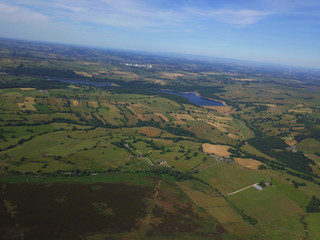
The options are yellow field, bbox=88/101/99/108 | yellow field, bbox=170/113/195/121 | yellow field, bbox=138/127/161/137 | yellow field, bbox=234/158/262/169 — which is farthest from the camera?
yellow field, bbox=88/101/99/108

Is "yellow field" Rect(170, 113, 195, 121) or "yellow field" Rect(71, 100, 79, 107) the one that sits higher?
"yellow field" Rect(71, 100, 79, 107)

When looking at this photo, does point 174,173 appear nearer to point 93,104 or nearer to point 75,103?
point 93,104

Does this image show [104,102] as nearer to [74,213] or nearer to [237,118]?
[237,118]

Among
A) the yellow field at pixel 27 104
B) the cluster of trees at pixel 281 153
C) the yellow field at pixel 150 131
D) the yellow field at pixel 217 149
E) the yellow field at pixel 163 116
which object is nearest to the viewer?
the cluster of trees at pixel 281 153

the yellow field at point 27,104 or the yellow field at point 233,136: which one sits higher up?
the yellow field at point 27,104

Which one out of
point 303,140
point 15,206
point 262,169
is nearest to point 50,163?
point 15,206

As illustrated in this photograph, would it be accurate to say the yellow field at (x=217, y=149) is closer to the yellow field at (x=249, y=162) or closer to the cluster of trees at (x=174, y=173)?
the yellow field at (x=249, y=162)

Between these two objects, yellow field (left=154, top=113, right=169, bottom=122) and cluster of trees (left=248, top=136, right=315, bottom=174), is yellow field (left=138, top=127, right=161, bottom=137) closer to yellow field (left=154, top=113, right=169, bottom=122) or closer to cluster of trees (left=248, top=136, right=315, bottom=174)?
yellow field (left=154, top=113, right=169, bottom=122)

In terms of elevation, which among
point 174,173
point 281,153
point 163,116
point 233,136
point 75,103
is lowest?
point 281,153

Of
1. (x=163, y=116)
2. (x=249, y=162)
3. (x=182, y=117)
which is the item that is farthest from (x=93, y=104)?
(x=249, y=162)

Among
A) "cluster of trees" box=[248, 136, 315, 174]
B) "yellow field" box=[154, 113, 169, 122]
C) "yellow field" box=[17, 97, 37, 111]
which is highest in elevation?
"yellow field" box=[17, 97, 37, 111]

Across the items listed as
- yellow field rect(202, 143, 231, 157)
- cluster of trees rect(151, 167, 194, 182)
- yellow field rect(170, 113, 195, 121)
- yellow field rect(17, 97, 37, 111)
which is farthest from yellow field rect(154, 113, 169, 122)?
yellow field rect(17, 97, 37, 111)

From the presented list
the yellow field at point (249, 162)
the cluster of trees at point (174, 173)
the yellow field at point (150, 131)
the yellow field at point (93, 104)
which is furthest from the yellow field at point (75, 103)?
the yellow field at point (249, 162)
